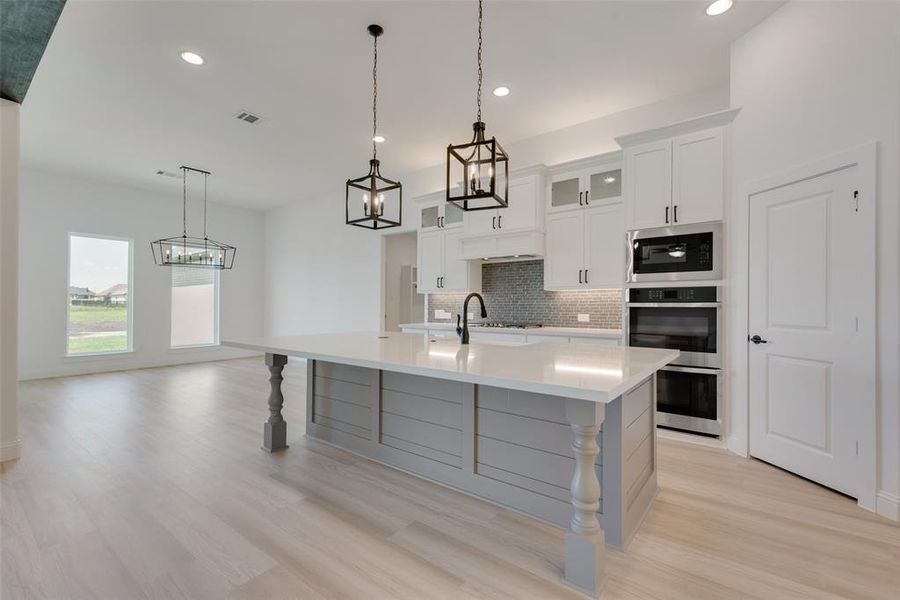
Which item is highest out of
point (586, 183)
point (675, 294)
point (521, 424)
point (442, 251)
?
point (586, 183)

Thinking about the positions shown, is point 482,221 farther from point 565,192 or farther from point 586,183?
point 586,183

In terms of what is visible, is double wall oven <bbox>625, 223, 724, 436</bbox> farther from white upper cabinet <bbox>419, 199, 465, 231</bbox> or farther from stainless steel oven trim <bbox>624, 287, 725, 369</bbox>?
white upper cabinet <bbox>419, 199, 465, 231</bbox>

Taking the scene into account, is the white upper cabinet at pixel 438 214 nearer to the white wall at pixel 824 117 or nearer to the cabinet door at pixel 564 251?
the cabinet door at pixel 564 251

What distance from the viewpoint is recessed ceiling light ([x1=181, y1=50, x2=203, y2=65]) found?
10.4 ft

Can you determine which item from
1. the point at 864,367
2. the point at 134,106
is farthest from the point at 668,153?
the point at 134,106

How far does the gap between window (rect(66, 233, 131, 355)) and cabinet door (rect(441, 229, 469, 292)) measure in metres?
5.51

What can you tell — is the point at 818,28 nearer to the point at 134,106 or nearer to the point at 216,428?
the point at 216,428

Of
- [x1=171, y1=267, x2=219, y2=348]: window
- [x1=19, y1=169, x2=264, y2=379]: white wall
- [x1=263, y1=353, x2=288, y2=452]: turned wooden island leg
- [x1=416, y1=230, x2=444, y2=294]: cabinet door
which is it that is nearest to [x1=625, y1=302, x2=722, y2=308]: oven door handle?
[x1=416, y1=230, x2=444, y2=294]: cabinet door

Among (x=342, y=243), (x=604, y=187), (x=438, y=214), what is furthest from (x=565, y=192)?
(x=342, y=243)

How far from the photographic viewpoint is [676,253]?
11.3 ft

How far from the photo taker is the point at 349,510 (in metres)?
2.21

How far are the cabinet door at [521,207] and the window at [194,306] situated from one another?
6117 millimetres

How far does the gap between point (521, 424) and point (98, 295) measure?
293 inches

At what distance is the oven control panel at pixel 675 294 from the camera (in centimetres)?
330
